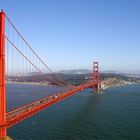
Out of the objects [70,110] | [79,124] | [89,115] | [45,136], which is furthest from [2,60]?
[70,110]

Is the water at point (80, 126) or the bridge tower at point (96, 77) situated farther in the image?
the bridge tower at point (96, 77)

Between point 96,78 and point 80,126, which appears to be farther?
point 96,78

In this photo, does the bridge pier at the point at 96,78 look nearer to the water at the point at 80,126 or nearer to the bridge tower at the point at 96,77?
the bridge tower at the point at 96,77

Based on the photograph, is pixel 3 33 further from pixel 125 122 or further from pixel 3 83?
pixel 125 122

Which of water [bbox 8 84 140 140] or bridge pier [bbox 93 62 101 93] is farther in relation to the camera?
bridge pier [bbox 93 62 101 93]

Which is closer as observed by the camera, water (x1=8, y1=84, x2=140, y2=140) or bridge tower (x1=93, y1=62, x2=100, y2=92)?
water (x1=8, y1=84, x2=140, y2=140)

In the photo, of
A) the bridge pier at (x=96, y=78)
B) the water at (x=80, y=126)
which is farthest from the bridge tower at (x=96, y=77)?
the water at (x=80, y=126)

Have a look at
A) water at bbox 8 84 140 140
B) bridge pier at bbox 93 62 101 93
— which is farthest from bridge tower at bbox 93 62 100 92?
water at bbox 8 84 140 140

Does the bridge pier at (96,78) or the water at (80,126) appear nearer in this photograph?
the water at (80,126)

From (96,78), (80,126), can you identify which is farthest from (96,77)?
(80,126)

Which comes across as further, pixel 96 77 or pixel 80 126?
pixel 96 77

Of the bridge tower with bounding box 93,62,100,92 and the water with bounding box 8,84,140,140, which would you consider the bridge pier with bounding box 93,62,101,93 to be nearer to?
the bridge tower with bounding box 93,62,100,92

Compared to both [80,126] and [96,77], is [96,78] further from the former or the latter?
[80,126]
